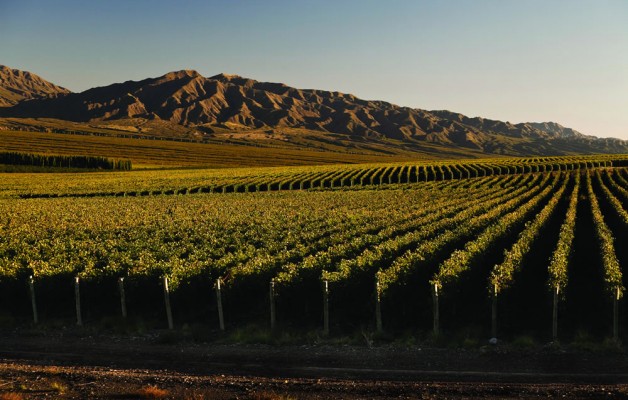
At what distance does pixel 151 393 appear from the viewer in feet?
35.0

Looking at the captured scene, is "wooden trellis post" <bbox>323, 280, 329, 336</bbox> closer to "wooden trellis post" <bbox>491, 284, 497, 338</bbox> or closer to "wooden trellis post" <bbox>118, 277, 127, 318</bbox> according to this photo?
"wooden trellis post" <bbox>491, 284, 497, 338</bbox>

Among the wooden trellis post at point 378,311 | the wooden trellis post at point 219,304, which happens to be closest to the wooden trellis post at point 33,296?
the wooden trellis post at point 219,304

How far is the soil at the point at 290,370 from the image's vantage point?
1088 centimetres

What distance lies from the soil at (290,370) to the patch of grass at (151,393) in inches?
0.9

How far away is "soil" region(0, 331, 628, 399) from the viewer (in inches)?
428

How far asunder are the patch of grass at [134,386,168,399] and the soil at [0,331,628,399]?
22 mm

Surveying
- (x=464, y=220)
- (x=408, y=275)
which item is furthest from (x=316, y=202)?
(x=408, y=275)

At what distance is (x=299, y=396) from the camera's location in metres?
10.7

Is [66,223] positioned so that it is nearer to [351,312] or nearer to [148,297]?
[148,297]

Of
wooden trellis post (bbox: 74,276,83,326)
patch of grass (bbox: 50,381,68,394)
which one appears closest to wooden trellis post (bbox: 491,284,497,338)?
patch of grass (bbox: 50,381,68,394)

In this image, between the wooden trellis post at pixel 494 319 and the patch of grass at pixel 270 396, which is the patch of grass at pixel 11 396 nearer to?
the patch of grass at pixel 270 396

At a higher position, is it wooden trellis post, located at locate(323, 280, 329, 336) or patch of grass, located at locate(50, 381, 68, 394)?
wooden trellis post, located at locate(323, 280, 329, 336)

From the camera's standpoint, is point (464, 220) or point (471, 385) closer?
point (471, 385)

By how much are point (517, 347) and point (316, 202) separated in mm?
37690
